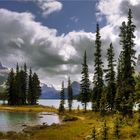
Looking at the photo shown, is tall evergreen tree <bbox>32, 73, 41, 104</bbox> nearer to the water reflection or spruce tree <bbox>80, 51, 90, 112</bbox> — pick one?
spruce tree <bbox>80, 51, 90, 112</bbox>

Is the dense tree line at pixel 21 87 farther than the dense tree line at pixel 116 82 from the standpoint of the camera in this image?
Yes

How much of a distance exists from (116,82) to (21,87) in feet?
194

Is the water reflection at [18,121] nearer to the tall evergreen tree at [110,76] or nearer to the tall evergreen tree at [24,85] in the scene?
the tall evergreen tree at [110,76]

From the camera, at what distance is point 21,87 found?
128500 mm

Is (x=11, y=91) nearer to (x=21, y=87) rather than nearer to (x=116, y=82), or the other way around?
(x=21, y=87)

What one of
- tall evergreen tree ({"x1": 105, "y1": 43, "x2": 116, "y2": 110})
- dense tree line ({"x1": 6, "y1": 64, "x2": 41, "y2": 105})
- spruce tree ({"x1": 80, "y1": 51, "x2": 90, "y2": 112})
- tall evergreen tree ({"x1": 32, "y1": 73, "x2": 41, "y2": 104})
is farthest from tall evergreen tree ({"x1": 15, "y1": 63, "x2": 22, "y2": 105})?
tall evergreen tree ({"x1": 105, "y1": 43, "x2": 116, "y2": 110})

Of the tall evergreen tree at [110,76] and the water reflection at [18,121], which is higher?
the tall evergreen tree at [110,76]

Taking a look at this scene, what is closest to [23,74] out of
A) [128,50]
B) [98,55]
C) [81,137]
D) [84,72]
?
[84,72]

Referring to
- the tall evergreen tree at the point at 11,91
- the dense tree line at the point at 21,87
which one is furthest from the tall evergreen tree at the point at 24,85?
the tall evergreen tree at the point at 11,91

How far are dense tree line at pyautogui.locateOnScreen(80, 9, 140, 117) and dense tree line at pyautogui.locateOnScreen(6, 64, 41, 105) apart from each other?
3499 centimetres

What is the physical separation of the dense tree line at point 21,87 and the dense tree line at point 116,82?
3499cm

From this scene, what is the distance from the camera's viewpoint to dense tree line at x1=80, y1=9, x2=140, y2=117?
171 feet

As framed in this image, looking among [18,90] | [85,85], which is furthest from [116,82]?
[18,90]

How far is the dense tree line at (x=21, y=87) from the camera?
12275 cm
